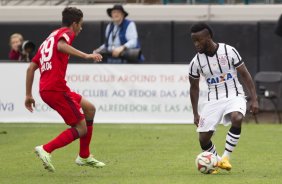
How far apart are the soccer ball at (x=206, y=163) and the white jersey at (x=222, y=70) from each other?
0.83 m

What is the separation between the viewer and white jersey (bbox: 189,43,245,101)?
1225 centimetres

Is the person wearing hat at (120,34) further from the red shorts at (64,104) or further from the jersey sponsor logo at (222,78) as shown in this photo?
the red shorts at (64,104)

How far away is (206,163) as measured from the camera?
11930 mm

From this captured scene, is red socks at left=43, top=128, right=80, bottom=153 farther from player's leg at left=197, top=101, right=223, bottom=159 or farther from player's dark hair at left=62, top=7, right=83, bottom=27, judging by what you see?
player's leg at left=197, top=101, right=223, bottom=159

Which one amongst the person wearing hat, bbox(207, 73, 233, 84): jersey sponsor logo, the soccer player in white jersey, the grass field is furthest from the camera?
the person wearing hat

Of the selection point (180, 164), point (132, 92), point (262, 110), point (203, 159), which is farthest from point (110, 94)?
point (203, 159)

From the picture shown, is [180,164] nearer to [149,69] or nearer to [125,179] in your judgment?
[125,179]

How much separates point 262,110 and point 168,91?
3.27 m

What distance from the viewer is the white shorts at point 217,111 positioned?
12219 mm

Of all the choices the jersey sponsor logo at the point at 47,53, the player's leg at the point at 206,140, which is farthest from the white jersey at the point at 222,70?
the jersey sponsor logo at the point at 47,53

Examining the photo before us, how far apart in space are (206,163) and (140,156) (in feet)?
8.45

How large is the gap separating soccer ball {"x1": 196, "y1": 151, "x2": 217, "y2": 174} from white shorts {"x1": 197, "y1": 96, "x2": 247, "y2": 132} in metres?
0.45

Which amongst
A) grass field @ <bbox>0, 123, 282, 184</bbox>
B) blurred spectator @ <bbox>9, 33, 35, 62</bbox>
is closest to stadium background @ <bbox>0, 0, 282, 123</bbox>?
blurred spectator @ <bbox>9, 33, 35, 62</bbox>

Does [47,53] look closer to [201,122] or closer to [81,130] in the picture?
[81,130]
